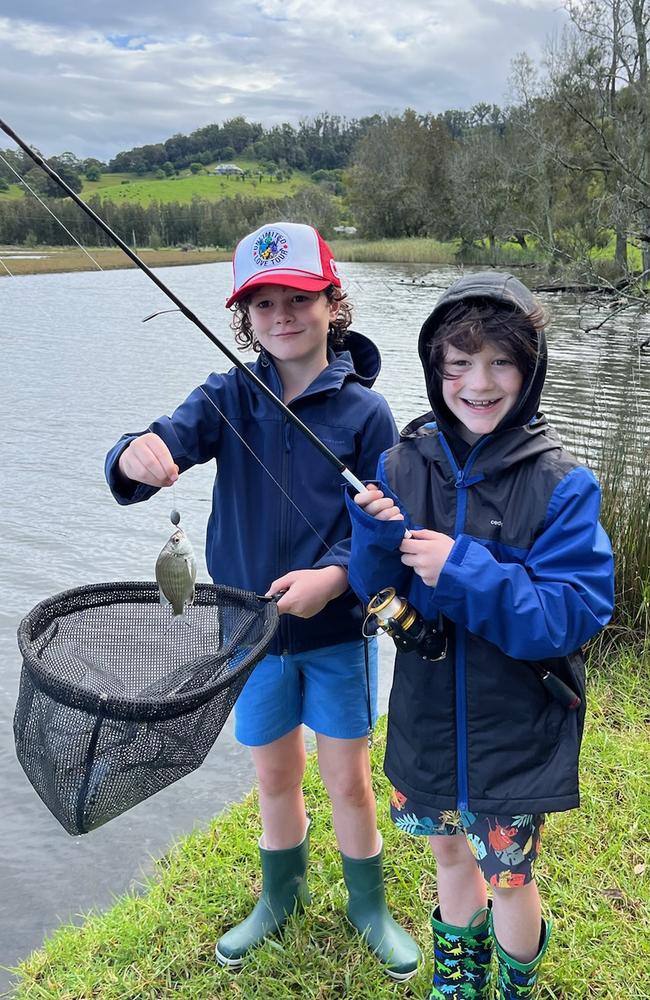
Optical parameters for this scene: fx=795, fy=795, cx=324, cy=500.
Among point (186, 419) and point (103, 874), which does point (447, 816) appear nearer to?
point (186, 419)

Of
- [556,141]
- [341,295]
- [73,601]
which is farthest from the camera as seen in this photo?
[556,141]

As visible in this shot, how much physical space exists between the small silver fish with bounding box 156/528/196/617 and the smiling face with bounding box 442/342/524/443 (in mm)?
711

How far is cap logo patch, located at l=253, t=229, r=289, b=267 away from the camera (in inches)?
84.4

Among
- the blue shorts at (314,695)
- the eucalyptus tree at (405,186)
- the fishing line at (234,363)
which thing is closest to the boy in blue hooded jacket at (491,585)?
the fishing line at (234,363)

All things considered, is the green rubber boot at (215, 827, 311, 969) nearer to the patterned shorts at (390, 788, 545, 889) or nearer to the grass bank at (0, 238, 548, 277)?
the patterned shorts at (390, 788, 545, 889)

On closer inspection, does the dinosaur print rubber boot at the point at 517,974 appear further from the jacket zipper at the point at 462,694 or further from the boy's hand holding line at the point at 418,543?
the boy's hand holding line at the point at 418,543

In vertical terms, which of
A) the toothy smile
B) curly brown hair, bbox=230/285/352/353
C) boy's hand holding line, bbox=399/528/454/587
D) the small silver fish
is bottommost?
the small silver fish

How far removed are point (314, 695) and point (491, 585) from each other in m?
0.84

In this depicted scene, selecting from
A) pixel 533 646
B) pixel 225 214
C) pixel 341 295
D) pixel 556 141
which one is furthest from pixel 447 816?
pixel 225 214

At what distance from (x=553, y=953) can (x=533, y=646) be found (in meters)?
1.17

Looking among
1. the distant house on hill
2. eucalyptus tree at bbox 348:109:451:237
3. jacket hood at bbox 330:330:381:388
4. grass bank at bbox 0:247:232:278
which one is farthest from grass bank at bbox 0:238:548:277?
the distant house on hill

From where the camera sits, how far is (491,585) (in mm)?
1591

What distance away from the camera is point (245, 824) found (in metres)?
2.95

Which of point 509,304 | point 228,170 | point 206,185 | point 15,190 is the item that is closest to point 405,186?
point 206,185
